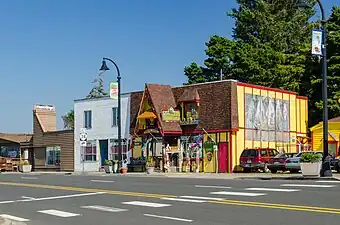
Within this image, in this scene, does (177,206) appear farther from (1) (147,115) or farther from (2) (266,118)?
(2) (266,118)

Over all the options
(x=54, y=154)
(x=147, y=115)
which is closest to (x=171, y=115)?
(x=147, y=115)

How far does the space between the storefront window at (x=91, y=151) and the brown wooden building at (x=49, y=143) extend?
7.39ft

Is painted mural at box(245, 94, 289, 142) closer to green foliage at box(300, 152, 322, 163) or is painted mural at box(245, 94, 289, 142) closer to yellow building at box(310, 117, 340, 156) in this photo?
yellow building at box(310, 117, 340, 156)

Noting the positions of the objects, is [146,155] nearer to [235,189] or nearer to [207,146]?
[207,146]

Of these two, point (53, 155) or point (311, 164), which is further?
point (53, 155)

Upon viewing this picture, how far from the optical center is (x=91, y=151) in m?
54.5

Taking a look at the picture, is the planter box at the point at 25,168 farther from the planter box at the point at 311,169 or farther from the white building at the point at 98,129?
the planter box at the point at 311,169

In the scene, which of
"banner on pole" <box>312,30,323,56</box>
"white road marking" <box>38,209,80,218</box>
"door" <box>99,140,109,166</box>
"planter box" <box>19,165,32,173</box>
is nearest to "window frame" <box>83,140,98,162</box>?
"door" <box>99,140,109,166</box>

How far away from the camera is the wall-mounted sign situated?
45344 mm

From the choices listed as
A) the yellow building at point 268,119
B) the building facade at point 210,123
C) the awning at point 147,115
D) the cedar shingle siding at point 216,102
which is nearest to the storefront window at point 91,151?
the building facade at point 210,123

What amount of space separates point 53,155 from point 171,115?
1832 centimetres

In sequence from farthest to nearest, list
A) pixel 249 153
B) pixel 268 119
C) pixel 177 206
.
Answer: pixel 268 119, pixel 249 153, pixel 177 206

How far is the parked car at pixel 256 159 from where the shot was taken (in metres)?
40.2

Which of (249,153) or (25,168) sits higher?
(249,153)
